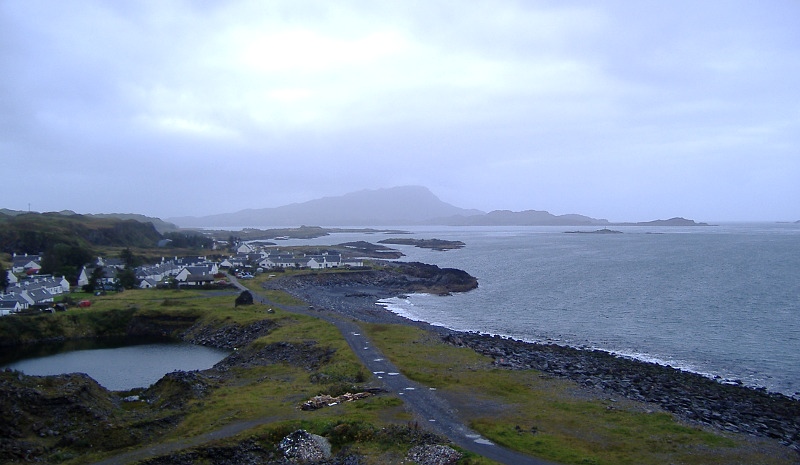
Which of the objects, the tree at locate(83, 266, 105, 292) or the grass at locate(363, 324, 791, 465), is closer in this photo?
the grass at locate(363, 324, 791, 465)

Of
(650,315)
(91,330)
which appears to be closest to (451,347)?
(650,315)

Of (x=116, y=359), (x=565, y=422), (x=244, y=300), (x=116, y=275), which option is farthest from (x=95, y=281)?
(x=565, y=422)

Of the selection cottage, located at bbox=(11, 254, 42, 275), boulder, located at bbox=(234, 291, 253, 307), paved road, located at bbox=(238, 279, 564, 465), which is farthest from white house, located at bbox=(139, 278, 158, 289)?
paved road, located at bbox=(238, 279, 564, 465)

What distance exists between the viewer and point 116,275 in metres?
63.1

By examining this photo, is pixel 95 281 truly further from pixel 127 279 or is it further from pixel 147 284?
pixel 147 284

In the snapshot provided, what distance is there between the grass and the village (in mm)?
39991

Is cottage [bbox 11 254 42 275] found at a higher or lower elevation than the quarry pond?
higher

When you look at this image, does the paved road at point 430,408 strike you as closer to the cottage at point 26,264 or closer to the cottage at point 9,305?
the cottage at point 9,305

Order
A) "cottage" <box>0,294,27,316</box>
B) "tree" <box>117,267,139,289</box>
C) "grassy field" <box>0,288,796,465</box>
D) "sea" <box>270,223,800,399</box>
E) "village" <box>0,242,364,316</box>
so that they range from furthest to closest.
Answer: "tree" <box>117,267,139,289</box> < "village" <box>0,242,364,316</box> < "cottage" <box>0,294,27,316</box> < "sea" <box>270,223,800,399</box> < "grassy field" <box>0,288,796,465</box>

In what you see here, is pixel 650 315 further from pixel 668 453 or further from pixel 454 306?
pixel 668 453

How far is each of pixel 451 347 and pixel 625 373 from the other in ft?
33.2

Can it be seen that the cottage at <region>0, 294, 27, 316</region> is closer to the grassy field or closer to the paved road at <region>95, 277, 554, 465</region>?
the grassy field

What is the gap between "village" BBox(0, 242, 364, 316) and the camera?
50.0 m

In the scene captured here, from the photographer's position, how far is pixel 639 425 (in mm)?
19266
